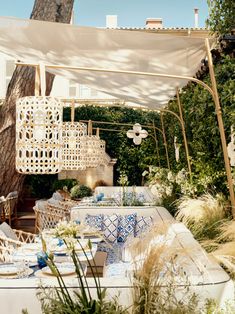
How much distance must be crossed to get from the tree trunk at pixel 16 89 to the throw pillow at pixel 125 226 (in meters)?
3.40

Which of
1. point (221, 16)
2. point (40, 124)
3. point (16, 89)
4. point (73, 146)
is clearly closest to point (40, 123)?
point (40, 124)

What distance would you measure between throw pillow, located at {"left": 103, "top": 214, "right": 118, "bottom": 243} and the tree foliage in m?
2.85

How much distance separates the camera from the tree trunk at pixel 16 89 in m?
9.74

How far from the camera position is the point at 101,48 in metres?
5.88

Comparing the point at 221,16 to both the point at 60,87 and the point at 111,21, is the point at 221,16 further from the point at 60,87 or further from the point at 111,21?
the point at 111,21

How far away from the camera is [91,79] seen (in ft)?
24.8

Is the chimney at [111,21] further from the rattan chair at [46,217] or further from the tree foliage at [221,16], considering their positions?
the tree foliage at [221,16]

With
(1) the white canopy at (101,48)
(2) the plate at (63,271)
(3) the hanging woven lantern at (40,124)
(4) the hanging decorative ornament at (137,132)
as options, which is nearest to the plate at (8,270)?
(2) the plate at (63,271)

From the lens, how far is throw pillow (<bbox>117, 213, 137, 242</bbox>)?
746 cm

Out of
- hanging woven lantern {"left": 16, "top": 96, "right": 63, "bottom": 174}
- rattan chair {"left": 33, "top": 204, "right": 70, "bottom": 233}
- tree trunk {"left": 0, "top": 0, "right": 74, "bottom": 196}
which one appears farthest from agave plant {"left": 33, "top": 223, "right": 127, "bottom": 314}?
tree trunk {"left": 0, "top": 0, "right": 74, "bottom": 196}

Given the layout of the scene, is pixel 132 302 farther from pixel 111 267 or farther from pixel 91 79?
pixel 91 79

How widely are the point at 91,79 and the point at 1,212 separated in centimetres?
398

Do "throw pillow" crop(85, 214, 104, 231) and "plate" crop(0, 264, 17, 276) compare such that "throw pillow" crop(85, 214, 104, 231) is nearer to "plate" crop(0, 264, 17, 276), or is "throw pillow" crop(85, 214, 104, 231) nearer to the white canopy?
the white canopy

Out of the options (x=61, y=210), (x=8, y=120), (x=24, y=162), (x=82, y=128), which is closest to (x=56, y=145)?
(x=24, y=162)
